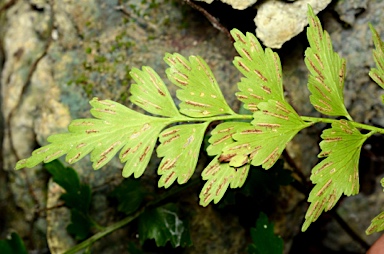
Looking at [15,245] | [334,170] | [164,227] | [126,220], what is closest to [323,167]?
[334,170]

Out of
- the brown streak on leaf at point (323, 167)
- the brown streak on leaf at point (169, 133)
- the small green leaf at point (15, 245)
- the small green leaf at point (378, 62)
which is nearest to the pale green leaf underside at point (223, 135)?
the brown streak on leaf at point (169, 133)

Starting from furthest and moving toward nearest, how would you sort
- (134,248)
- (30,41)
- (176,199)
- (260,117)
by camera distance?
(30,41), (176,199), (134,248), (260,117)

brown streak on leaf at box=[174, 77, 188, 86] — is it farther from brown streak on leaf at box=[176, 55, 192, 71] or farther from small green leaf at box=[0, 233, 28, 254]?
small green leaf at box=[0, 233, 28, 254]

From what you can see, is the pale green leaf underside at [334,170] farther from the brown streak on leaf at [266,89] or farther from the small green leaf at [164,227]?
the small green leaf at [164,227]

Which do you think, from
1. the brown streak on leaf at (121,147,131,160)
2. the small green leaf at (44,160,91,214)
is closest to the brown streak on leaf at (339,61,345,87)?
the brown streak on leaf at (121,147,131,160)

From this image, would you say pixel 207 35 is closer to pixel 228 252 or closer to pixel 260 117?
pixel 260 117

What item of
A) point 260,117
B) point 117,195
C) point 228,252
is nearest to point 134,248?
point 117,195
